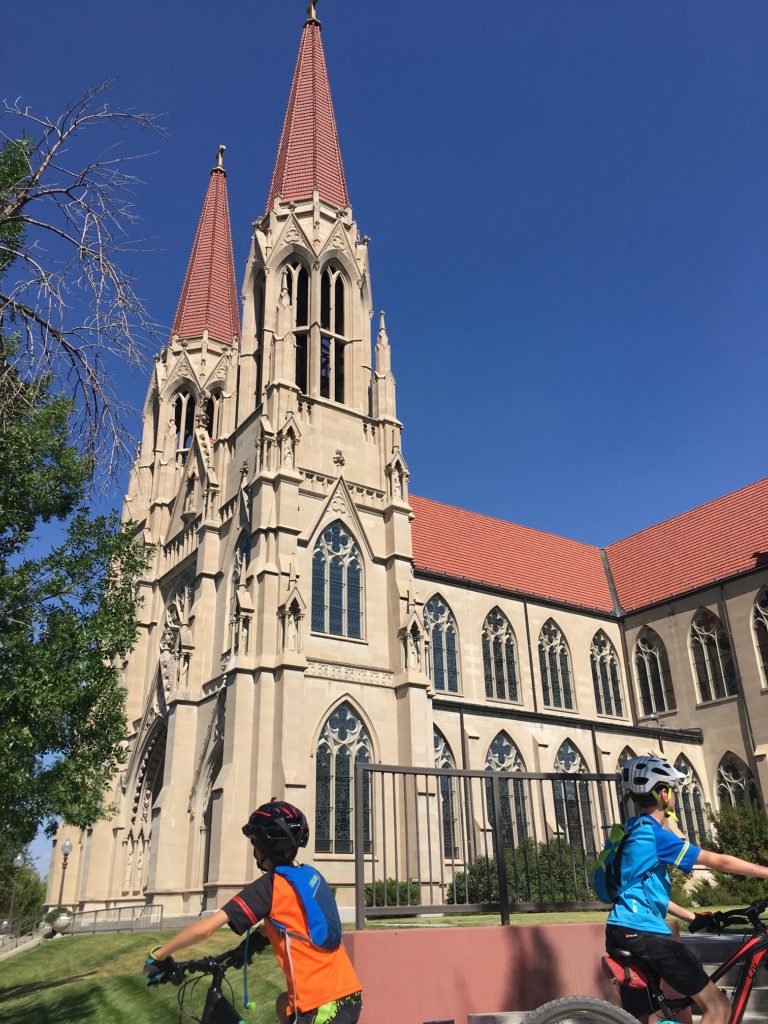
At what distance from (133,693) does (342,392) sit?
42.3ft

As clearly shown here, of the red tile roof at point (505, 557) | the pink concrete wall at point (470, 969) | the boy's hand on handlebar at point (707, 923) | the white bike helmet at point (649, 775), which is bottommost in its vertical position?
the pink concrete wall at point (470, 969)

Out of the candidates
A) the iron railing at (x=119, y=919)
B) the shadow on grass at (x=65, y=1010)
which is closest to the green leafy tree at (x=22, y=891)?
the iron railing at (x=119, y=919)

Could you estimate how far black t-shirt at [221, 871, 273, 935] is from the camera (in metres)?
3.68

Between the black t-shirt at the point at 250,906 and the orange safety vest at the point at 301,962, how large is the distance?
3 centimetres

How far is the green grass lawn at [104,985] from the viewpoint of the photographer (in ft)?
38.0

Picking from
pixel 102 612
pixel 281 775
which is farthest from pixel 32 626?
pixel 281 775

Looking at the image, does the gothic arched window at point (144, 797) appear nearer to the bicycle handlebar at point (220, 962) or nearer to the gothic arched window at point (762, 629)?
the gothic arched window at point (762, 629)

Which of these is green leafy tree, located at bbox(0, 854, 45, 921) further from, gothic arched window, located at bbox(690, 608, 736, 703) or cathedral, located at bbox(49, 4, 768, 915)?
gothic arched window, located at bbox(690, 608, 736, 703)

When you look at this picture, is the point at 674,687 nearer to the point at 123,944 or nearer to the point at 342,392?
the point at 342,392

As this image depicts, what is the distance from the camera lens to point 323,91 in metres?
35.9

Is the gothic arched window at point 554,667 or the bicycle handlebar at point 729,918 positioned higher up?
the gothic arched window at point 554,667

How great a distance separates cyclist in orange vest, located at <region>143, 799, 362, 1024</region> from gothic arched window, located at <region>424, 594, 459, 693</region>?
24.9m

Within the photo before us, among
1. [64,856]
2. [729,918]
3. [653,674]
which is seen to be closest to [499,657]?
[653,674]

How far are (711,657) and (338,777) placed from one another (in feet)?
57.3
